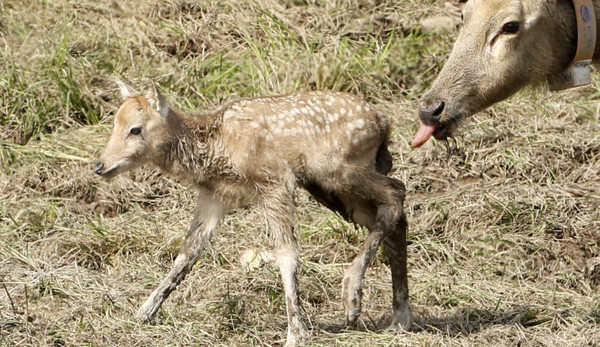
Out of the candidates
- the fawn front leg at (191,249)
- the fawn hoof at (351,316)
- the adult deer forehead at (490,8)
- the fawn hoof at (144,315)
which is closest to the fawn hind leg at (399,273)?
the fawn hoof at (351,316)

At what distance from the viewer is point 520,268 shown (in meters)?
7.89

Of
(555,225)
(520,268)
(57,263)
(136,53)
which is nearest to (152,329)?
(57,263)

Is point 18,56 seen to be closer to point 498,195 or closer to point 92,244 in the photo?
point 92,244

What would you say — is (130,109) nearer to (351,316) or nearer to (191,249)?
(191,249)

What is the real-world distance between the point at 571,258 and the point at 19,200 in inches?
177

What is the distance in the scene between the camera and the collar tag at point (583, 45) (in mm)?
6246

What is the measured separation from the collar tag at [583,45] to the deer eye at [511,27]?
0.39m

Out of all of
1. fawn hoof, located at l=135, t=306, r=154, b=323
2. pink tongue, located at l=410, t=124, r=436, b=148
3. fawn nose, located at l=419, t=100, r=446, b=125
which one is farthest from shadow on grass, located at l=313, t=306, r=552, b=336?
fawn nose, located at l=419, t=100, r=446, b=125

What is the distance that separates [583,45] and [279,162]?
1979 mm

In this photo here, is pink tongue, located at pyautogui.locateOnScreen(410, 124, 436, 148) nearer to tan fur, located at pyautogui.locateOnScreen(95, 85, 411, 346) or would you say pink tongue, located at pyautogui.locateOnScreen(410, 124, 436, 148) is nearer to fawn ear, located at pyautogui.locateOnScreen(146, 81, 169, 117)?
tan fur, located at pyautogui.locateOnScreen(95, 85, 411, 346)

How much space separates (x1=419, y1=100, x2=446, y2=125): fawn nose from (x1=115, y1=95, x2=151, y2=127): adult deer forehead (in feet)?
6.14

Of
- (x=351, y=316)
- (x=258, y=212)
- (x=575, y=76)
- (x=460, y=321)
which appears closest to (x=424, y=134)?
(x=575, y=76)

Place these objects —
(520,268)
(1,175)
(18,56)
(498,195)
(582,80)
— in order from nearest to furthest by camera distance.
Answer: (582,80), (520,268), (498,195), (1,175), (18,56)

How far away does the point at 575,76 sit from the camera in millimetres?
6387
